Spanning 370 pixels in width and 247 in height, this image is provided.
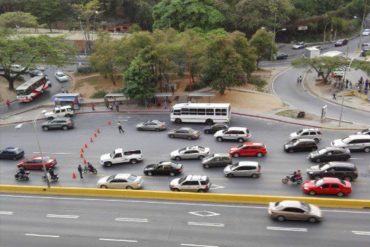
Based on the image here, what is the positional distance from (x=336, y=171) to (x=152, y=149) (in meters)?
19.4

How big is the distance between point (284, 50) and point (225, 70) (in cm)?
4178

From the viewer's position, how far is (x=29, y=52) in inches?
2650

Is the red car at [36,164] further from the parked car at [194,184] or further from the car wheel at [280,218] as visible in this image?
the car wheel at [280,218]

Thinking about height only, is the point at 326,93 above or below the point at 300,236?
above

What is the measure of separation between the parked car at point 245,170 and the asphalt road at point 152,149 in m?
0.46

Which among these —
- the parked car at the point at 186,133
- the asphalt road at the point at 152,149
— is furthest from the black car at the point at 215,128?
the parked car at the point at 186,133

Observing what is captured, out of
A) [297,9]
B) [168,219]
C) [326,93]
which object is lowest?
[168,219]

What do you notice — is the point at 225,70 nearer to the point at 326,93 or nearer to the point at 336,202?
the point at 326,93

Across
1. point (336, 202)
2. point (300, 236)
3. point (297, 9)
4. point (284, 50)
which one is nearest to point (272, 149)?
point (336, 202)

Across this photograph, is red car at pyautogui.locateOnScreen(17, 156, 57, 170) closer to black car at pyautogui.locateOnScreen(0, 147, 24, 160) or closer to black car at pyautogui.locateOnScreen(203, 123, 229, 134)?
black car at pyautogui.locateOnScreen(0, 147, 24, 160)

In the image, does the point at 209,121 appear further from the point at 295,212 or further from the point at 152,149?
the point at 295,212

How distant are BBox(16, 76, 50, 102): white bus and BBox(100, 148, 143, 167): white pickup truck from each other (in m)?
29.7

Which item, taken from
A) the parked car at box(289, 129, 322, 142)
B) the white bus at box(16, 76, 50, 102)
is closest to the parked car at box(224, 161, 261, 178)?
the parked car at box(289, 129, 322, 142)

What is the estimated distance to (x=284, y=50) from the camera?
9475 cm
